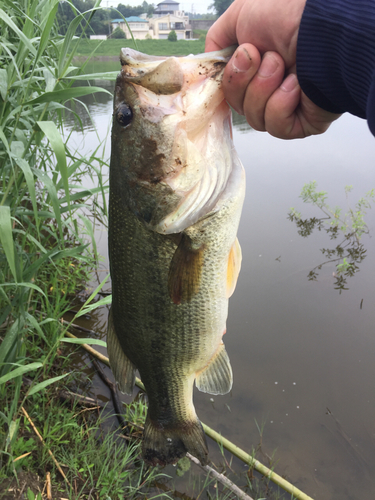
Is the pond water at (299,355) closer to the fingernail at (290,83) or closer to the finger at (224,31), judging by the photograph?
the fingernail at (290,83)

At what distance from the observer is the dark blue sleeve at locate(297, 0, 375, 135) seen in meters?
1.11

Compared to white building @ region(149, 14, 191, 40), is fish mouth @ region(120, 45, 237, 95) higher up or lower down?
higher up

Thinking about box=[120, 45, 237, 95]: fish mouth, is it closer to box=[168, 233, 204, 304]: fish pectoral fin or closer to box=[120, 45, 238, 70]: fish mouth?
box=[120, 45, 238, 70]: fish mouth

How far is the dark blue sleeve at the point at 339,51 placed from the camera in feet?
3.63

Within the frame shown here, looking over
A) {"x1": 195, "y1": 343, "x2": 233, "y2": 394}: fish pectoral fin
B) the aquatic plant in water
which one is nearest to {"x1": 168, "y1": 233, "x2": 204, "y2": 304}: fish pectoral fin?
{"x1": 195, "y1": 343, "x2": 233, "y2": 394}: fish pectoral fin

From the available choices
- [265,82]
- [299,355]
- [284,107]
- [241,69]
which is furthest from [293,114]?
[299,355]

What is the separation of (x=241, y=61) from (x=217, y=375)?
1.33 meters

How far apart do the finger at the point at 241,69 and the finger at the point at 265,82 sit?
0.03 meters

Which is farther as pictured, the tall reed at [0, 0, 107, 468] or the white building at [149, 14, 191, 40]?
the white building at [149, 14, 191, 40]

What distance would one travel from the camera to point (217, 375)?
179 cm

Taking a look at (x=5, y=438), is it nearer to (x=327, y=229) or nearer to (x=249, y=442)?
(x=249, y=442)

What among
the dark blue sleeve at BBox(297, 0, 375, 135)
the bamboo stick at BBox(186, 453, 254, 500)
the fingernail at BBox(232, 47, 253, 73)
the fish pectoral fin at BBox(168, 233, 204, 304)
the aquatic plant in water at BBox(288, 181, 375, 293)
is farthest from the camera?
the aquatic plant in water at BBox(288, 181, 375, 293)

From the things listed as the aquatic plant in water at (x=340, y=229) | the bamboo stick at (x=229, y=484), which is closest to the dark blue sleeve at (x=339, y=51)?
the bamboo stick at (x=229, y=484)

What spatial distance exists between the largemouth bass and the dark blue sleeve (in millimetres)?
290
